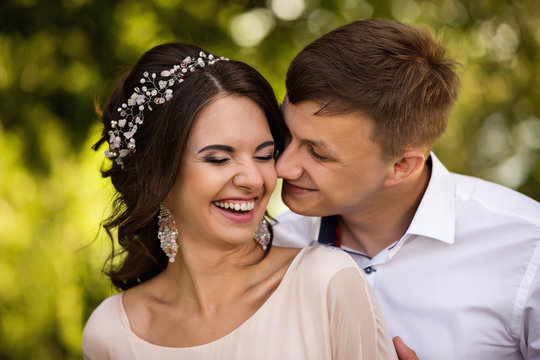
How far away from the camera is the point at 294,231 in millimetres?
3020

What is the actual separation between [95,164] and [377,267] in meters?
1.96

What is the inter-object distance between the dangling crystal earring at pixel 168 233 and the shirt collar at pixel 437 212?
1.02 m

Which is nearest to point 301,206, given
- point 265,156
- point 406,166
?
point 265,156

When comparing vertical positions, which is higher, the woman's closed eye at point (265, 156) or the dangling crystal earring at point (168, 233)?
the woman's closed eye at point (265, 156)

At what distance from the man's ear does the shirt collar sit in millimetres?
131

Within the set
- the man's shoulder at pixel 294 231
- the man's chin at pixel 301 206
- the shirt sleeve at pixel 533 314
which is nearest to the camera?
the shirt sleeve at pixel 533 314

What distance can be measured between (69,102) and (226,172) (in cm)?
191

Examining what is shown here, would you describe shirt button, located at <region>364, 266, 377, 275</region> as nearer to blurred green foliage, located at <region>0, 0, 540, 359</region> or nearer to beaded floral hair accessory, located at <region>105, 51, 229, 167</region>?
beaded floral hair accessory, located at <region>105, 51, 229, 167</region>

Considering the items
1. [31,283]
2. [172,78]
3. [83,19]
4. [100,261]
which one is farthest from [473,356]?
[83,19]

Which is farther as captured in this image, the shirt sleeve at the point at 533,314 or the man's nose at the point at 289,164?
the man's nose at the point at 289,164

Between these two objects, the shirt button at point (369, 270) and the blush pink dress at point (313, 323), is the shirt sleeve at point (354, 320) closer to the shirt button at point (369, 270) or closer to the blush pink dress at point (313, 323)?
the blush pink dress at point (313, 323)

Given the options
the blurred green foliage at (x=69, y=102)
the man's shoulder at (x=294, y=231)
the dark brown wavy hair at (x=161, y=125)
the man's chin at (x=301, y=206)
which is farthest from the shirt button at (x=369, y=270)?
the blurred green foliage at (x=69, y=102)

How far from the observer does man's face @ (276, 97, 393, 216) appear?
7.77 feet

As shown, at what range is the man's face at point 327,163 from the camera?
237cm
